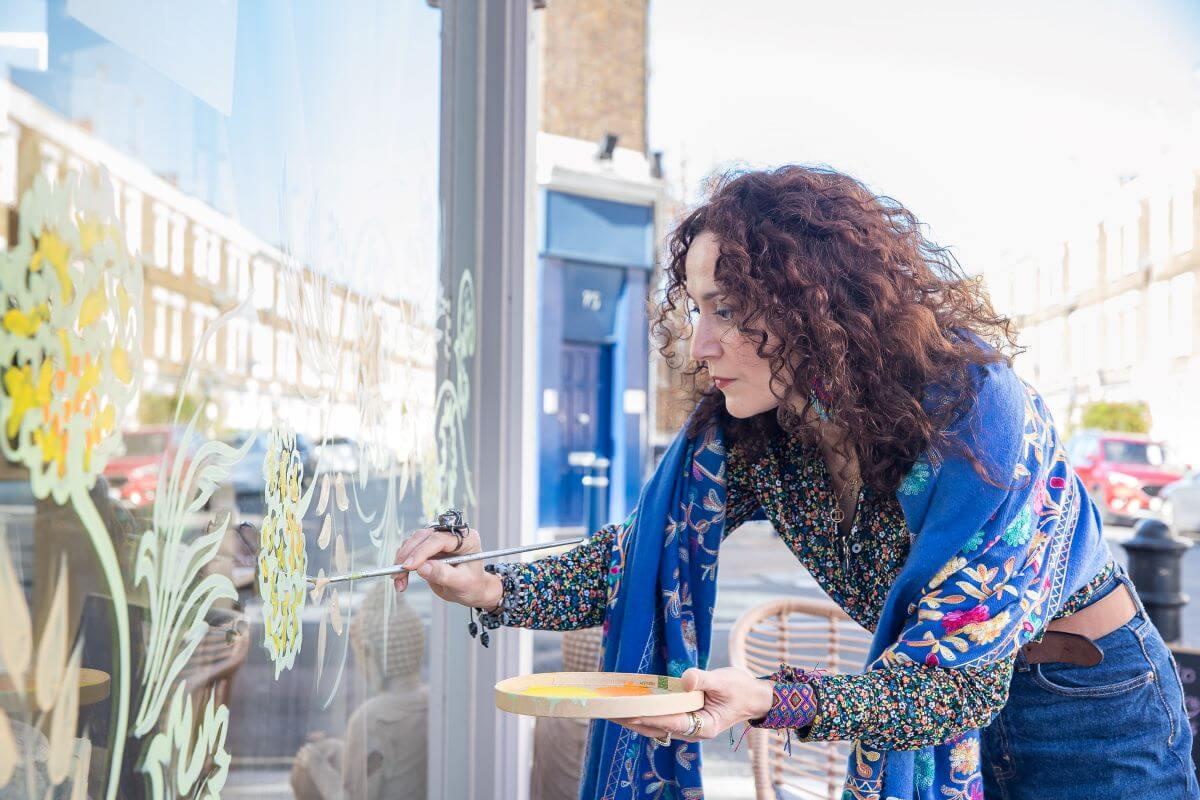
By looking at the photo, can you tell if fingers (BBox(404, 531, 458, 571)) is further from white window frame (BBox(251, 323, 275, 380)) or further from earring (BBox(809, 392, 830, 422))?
earring (BBox(809, 392, 830, 422))

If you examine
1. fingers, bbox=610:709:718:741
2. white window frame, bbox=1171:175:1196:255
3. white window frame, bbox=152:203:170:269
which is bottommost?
fingers, bbox=610:709:718:741

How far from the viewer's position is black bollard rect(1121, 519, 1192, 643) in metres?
3.22

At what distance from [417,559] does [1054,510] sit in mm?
789

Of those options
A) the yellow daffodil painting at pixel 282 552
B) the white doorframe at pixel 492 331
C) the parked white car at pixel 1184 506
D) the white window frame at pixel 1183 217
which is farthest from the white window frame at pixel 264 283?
the white window frame at pixel 1183 217

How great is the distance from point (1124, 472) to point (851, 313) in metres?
13.6

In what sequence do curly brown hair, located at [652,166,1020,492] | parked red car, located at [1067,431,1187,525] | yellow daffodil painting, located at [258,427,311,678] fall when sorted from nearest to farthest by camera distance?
yellow daffodil painting, located at [258,427,311,678] < curly brown hair, located at [652,166,1020,492] < parked red car, located at [1067,431,1187,525]

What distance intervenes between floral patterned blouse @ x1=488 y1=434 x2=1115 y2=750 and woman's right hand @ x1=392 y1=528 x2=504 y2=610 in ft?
0.13

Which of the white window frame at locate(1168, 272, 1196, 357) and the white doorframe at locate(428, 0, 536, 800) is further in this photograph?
the white window frame at locate(1168, 272, 1196, 357)

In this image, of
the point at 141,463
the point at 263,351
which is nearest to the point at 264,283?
the point at 263,351

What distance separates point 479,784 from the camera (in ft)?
7.36

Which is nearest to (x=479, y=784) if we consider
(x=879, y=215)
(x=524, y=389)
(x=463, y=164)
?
(x=524, y=389)

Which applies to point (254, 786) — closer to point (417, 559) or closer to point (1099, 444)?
point (417, 559)

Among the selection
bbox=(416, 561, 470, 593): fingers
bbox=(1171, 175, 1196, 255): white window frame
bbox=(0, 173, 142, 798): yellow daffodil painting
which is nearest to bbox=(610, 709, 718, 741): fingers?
bbox=(416, 561, 470, 593): fingers

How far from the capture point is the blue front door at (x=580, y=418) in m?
9.05
